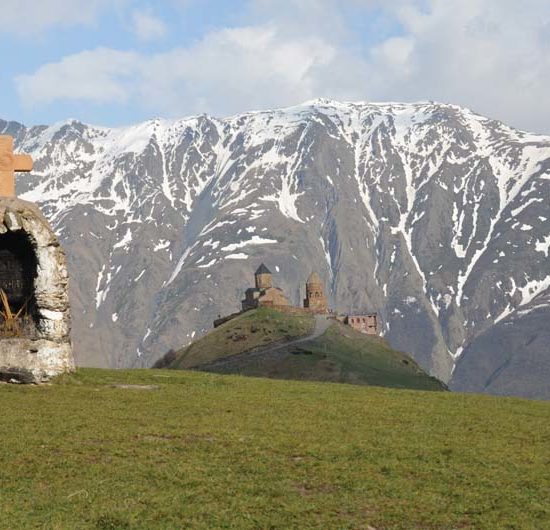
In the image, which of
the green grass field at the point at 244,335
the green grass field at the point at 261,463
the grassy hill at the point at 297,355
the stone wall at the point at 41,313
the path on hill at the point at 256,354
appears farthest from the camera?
the green grass field at the point at 244,335

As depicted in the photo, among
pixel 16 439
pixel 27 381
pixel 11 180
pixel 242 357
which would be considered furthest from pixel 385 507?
pixel 242 357

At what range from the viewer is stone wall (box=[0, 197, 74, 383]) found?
3612 centimetres

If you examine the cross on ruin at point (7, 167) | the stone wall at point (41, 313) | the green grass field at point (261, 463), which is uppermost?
the cross on ruin at point (7, 167)

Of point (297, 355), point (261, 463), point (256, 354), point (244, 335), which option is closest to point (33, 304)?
point (261, 463)

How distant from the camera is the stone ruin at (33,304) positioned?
36.2 meters

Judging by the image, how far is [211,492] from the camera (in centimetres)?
2158

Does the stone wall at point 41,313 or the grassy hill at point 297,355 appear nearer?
the stone wall at point 41,313

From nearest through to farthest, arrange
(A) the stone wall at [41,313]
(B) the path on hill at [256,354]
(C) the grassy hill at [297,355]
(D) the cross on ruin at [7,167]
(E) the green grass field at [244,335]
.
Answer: (A) the stone wall at [41,313], (D) the cross on ruin at [7,167], (C) the grassy hill at [297,355], (B) the path on hill at [256,354], (E) the green grass field at [244,335]

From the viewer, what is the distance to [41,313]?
122 ft

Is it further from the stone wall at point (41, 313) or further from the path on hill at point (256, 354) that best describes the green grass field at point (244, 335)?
the stone wall at point (41, 313)

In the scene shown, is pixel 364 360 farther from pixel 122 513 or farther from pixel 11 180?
pixel 122 513

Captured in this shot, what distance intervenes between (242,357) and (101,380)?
104 metres

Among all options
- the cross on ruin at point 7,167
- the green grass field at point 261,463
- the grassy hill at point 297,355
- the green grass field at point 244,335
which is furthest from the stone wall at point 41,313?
the green grass field at point 244,335

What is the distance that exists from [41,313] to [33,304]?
1019 millimetres
